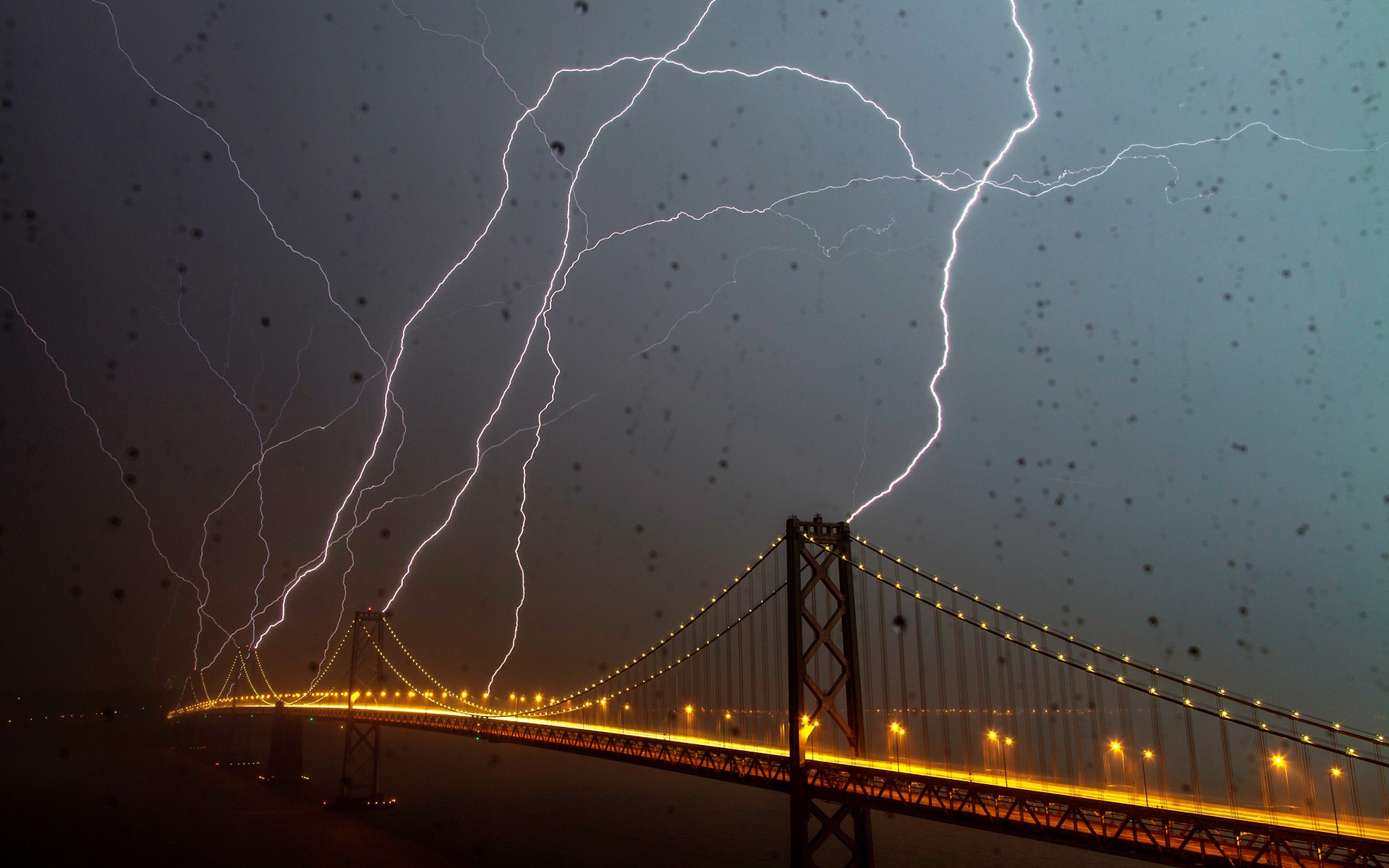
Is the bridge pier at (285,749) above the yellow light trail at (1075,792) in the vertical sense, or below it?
below

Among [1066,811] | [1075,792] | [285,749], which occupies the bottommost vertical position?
[285,749]

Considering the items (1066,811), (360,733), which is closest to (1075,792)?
(1066,811)

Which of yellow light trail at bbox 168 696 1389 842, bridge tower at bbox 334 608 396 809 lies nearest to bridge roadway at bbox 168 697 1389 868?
yellow light trail at bbox 168 696 1389 842

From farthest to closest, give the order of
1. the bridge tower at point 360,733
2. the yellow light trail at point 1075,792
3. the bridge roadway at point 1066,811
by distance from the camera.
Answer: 1. the bridge tower at point 360,733
2. the yellow light trail at point 1075,792
3. the bridge roadway at point 1066,811

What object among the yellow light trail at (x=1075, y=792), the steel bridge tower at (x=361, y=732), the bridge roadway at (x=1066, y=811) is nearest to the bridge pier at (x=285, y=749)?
the steel bridge tower at (x=361, y=732)

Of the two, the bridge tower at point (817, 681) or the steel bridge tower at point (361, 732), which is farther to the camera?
the steel bridge tower at point (361, 732)

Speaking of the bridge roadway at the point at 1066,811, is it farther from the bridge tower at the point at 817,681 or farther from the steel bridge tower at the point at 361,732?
the steel bridge tower at the point at 361,732

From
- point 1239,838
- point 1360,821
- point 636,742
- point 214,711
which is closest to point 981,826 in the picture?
point 1239,838

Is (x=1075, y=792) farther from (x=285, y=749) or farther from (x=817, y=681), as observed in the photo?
(x=285, y=749)
